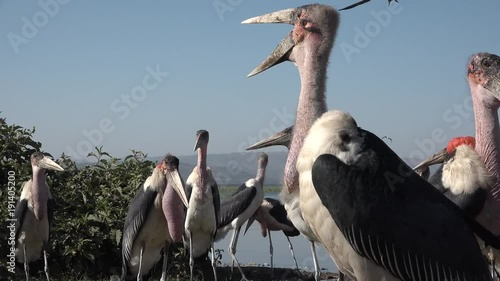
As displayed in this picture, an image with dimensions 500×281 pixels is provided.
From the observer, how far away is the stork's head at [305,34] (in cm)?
397

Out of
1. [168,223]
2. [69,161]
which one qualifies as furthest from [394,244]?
[69,161]

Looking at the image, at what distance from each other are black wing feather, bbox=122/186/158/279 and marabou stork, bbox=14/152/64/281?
975mm

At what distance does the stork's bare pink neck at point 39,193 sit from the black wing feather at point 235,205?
253 centimetres

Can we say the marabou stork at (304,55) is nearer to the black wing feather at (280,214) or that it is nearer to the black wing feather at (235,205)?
the black wing feather at (235,205)

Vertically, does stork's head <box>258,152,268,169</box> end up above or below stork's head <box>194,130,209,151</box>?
below

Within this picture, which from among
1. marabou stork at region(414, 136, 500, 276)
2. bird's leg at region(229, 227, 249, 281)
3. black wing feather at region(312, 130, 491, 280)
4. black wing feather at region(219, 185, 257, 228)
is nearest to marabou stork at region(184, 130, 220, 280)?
bird's leg at region(229, 227, 249, 281)

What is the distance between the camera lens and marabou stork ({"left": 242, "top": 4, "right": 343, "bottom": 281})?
3.74 m

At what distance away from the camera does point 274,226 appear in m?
9.95

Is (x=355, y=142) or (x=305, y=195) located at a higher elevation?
(x=355, y=142)

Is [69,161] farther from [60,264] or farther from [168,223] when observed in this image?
[168,223]

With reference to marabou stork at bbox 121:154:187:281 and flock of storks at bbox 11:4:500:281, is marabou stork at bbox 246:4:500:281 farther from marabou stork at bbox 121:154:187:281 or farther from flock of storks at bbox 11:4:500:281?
marabou stork at bbox 121:154:187:281

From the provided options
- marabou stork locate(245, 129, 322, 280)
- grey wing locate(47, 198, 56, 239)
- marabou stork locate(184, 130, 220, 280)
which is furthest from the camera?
marabou stork locate(184, 130, 220, 280)

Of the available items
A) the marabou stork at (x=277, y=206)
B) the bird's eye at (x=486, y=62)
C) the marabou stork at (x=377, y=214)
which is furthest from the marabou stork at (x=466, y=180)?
the marabou stork at (x=277, y=206)

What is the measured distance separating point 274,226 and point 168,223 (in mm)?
3657
